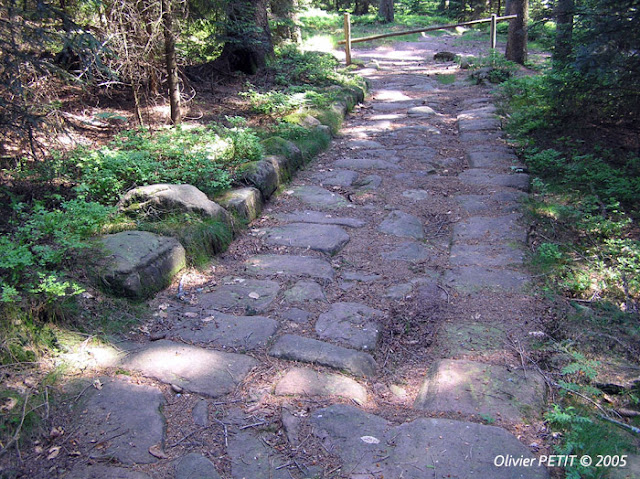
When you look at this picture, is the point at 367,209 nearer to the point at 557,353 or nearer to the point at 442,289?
the point at 442,289

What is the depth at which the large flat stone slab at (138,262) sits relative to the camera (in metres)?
3.22

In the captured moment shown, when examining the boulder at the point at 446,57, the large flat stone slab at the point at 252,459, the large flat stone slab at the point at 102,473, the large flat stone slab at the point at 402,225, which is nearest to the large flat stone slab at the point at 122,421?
the large flat stone slab at the point at 102,473

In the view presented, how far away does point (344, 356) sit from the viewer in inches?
116

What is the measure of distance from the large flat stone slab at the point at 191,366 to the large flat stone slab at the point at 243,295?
565 mm

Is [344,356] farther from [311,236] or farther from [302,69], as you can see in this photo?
[302,69]

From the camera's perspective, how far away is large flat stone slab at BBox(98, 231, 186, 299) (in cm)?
322

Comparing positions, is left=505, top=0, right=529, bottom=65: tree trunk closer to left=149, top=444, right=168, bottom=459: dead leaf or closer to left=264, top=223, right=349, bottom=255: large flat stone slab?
left=264, top=223, right=349, bottom=255: large flat stone slab

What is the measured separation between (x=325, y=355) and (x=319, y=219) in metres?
2.25

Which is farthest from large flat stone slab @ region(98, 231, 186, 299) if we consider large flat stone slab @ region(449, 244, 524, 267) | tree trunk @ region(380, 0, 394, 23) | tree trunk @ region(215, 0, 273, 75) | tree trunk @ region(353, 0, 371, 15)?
tree trunk @ region(353, 0, 371, 15)

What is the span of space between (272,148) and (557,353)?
4.00m

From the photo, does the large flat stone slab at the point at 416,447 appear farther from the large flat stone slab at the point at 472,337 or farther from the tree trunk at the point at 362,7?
the tree trunk at the point at 362,7

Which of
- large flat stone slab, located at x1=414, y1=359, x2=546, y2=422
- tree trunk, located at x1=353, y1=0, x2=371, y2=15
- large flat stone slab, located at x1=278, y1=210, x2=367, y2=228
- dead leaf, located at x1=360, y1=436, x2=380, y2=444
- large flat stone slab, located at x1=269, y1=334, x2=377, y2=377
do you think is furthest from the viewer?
tree trunk, located at x1=353, y1=0, x2=371, y2=15

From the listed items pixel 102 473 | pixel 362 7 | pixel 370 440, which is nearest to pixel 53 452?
pixel 102 473

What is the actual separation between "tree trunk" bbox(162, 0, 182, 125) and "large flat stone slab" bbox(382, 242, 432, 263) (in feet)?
11.3
